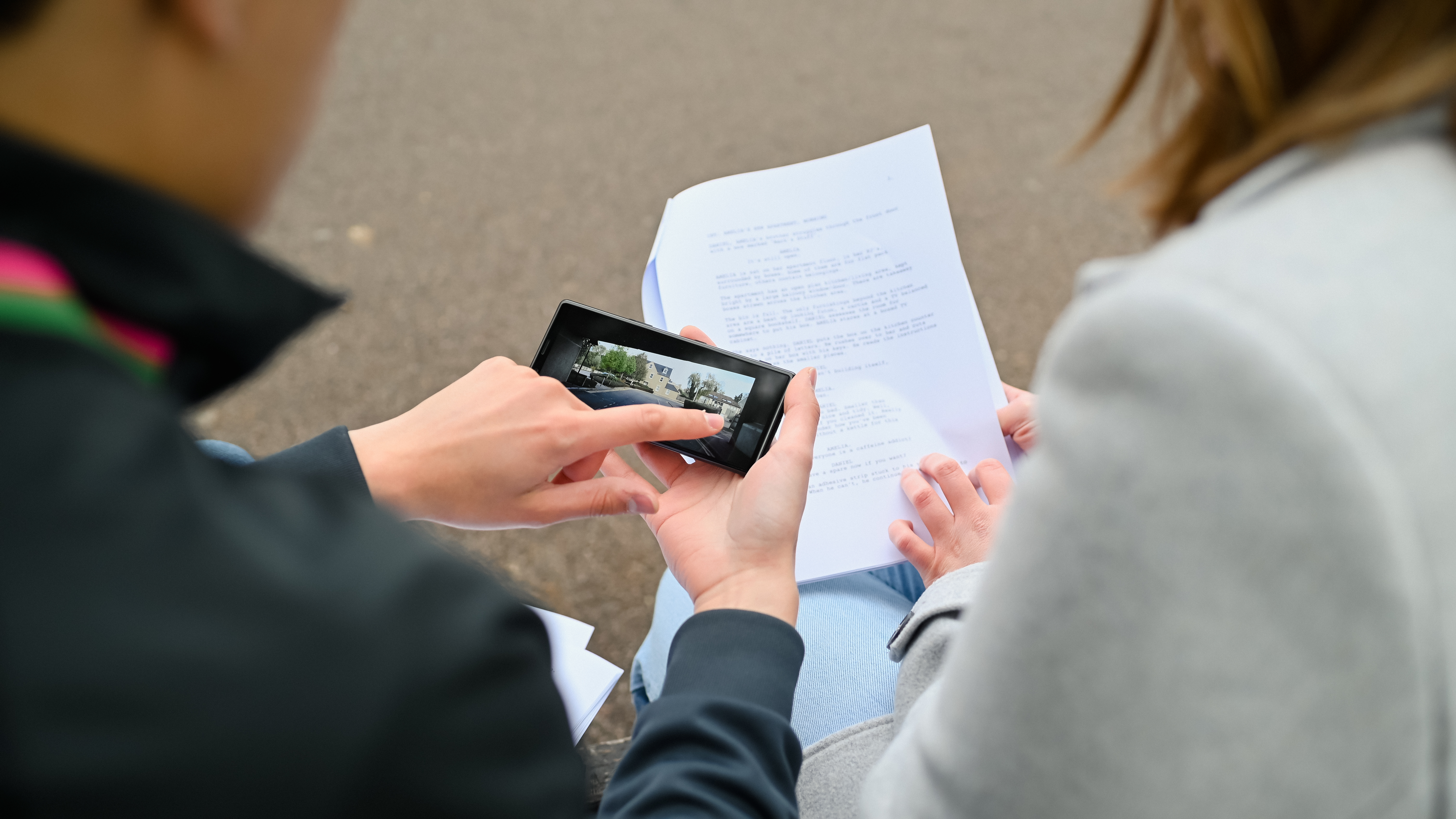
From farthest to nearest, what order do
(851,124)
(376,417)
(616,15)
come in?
(616,15), (851,124), (376,417)

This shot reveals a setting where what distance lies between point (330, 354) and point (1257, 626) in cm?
189

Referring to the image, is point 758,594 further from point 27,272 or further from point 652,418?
point 27,272

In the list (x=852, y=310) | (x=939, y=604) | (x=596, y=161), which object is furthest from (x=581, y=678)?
(x=596, y=161)

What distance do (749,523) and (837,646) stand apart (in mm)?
200

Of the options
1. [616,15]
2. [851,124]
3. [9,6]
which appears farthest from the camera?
[616,15]

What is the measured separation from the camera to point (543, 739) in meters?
0.50

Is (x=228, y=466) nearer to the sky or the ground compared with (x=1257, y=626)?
nearer to the sky

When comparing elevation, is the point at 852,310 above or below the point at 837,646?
above

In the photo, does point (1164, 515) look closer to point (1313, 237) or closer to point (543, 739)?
point (1313, 237)

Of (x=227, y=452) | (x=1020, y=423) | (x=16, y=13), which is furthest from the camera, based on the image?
(x=1020, y=423)

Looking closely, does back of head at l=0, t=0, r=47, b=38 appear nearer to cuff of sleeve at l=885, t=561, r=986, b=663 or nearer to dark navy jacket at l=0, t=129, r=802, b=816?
dark navy jacket at l=0, t=129, r=802, b=816

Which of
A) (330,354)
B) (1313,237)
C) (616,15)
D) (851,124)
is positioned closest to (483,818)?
(1313,237)

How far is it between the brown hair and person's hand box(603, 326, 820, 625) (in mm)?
455

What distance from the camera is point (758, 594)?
880mm
